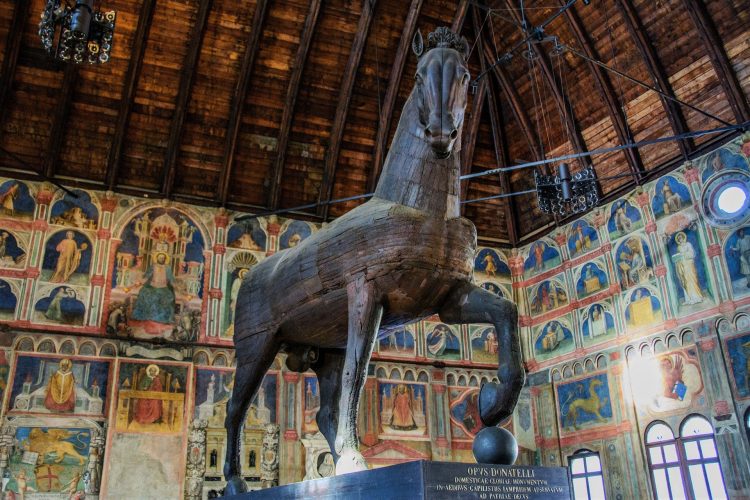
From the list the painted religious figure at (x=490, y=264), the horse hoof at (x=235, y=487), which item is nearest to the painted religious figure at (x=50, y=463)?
the horse hoof at (x=235, y=487)

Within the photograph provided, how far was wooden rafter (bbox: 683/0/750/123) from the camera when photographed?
15.3 meters

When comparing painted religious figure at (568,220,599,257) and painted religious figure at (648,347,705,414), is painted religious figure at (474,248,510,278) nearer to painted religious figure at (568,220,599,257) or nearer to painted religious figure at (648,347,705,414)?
painted religious figure at (568,220,599,257)

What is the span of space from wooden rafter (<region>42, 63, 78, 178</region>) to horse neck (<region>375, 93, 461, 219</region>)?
13.5 meters

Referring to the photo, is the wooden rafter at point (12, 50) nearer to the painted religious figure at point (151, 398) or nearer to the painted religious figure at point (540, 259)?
the painted religious figure at point (151, 398)

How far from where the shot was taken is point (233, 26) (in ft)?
57.9

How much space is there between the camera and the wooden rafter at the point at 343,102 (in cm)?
1812

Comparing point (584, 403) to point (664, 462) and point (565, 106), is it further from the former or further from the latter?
point (565, 106)

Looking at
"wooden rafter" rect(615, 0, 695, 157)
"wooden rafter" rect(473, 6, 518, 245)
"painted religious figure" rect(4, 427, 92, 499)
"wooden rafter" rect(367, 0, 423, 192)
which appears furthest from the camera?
"wooden rafter" rect(473, 6, 518, 245)

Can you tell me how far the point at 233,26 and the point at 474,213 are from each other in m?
8.60

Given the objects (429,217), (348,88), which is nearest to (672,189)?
(348,88)

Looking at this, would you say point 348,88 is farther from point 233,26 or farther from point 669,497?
point 669,497

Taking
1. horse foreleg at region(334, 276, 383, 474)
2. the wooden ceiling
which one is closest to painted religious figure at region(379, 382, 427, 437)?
the wooden ceiling

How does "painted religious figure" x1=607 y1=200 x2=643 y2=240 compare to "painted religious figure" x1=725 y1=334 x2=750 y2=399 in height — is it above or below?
above

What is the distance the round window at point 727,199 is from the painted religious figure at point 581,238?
3.29 metres
